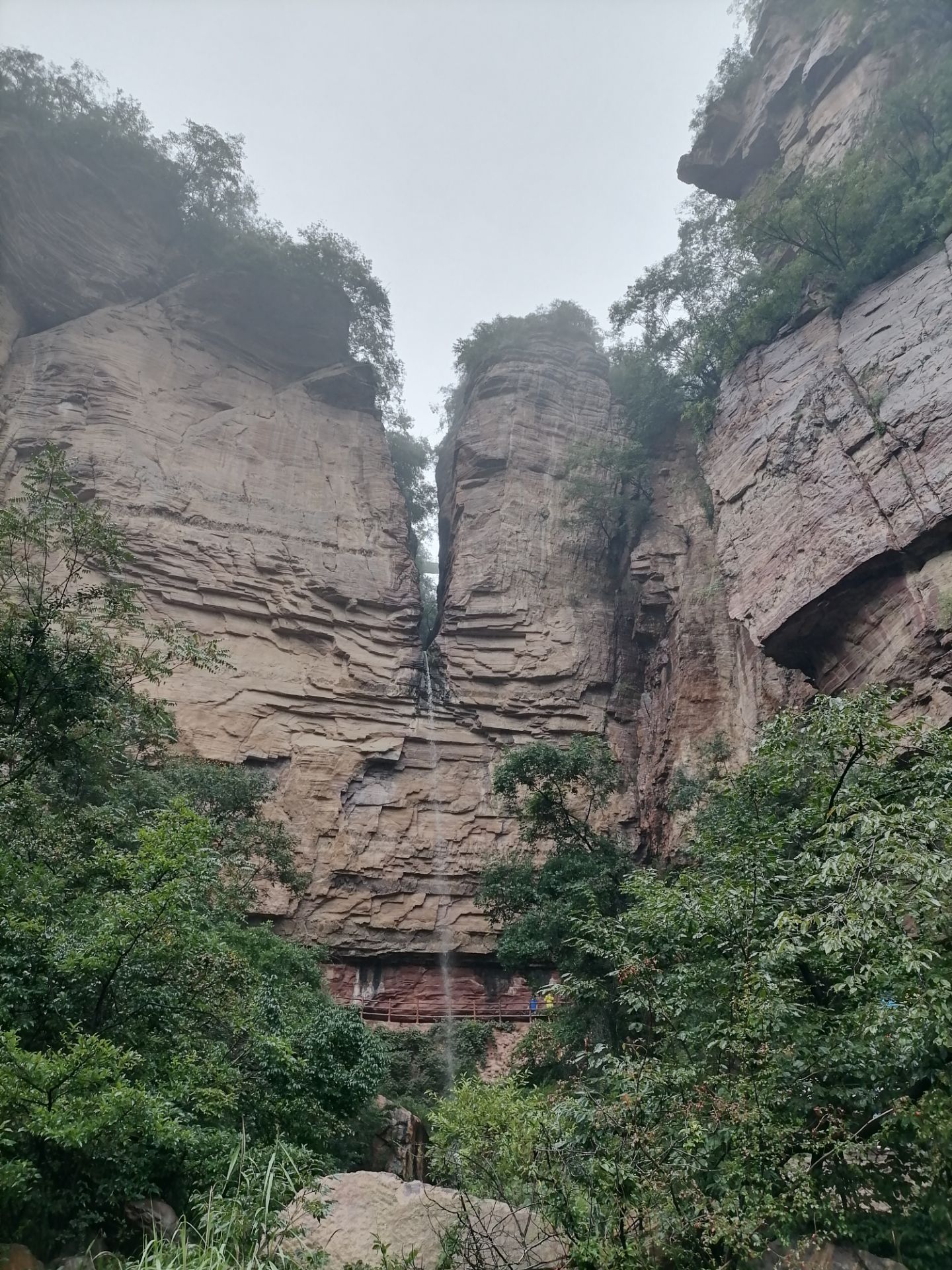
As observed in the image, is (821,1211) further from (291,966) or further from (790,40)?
(790,40)

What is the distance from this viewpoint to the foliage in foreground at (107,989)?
4.94 meters

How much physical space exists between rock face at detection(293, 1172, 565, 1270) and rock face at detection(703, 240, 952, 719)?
22.6 ft

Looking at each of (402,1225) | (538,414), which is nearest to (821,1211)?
(402,1225)

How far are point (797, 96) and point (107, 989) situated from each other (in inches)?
813

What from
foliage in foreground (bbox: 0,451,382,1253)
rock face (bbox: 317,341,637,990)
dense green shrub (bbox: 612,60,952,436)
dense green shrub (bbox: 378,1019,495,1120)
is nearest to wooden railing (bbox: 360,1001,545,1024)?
rock face (bbox: 317,341,637,990)

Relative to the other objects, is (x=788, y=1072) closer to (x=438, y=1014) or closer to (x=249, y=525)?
(x=438, y=1014)

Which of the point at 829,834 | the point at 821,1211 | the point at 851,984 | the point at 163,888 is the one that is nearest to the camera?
the point at 821,1211

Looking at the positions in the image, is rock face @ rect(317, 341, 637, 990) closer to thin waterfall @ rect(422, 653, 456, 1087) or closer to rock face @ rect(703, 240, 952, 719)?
thin waterfall @ rect(422, 653, 456, 1087)

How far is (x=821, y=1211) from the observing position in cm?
413

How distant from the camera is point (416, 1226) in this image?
216 inches

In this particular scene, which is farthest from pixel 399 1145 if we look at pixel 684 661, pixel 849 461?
pixel 849 461

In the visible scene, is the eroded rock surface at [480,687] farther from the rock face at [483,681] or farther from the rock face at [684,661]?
the rock face at [684,661]

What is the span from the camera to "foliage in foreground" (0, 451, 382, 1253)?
494 centimetres

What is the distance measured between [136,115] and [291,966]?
24.0 meters
